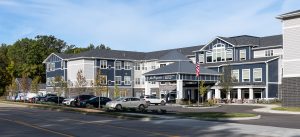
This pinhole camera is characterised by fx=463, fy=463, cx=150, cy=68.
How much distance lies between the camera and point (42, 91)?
105875 millimetres

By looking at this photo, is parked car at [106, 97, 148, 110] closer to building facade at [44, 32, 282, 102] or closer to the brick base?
building facade at [44, 32, 282, 102]

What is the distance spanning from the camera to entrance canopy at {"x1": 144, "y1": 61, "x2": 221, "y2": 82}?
63.1 metres

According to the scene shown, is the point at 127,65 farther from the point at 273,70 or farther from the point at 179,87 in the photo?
the point at 273,70

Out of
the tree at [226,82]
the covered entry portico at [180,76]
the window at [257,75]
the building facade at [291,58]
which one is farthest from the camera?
the window at [257,75]

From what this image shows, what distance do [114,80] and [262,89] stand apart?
1205 inches

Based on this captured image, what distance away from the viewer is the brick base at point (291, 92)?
155 ft

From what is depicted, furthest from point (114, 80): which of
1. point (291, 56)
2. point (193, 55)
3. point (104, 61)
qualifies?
point (291, 56)

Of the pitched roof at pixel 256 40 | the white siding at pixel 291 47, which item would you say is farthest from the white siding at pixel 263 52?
the white siding at pixel 291 47

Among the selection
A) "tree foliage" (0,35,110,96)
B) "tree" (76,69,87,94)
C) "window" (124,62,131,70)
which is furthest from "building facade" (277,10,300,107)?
"tree foliage" (0,35,110,96)

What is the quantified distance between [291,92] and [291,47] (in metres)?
4.70

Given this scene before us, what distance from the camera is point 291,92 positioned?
48000mm

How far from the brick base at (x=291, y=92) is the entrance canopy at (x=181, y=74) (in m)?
17.2

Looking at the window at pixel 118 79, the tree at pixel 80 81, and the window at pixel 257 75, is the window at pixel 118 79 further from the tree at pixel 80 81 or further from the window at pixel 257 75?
the window at pixel 257 75

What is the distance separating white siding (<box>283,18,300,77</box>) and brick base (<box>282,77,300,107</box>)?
25.1 inches
